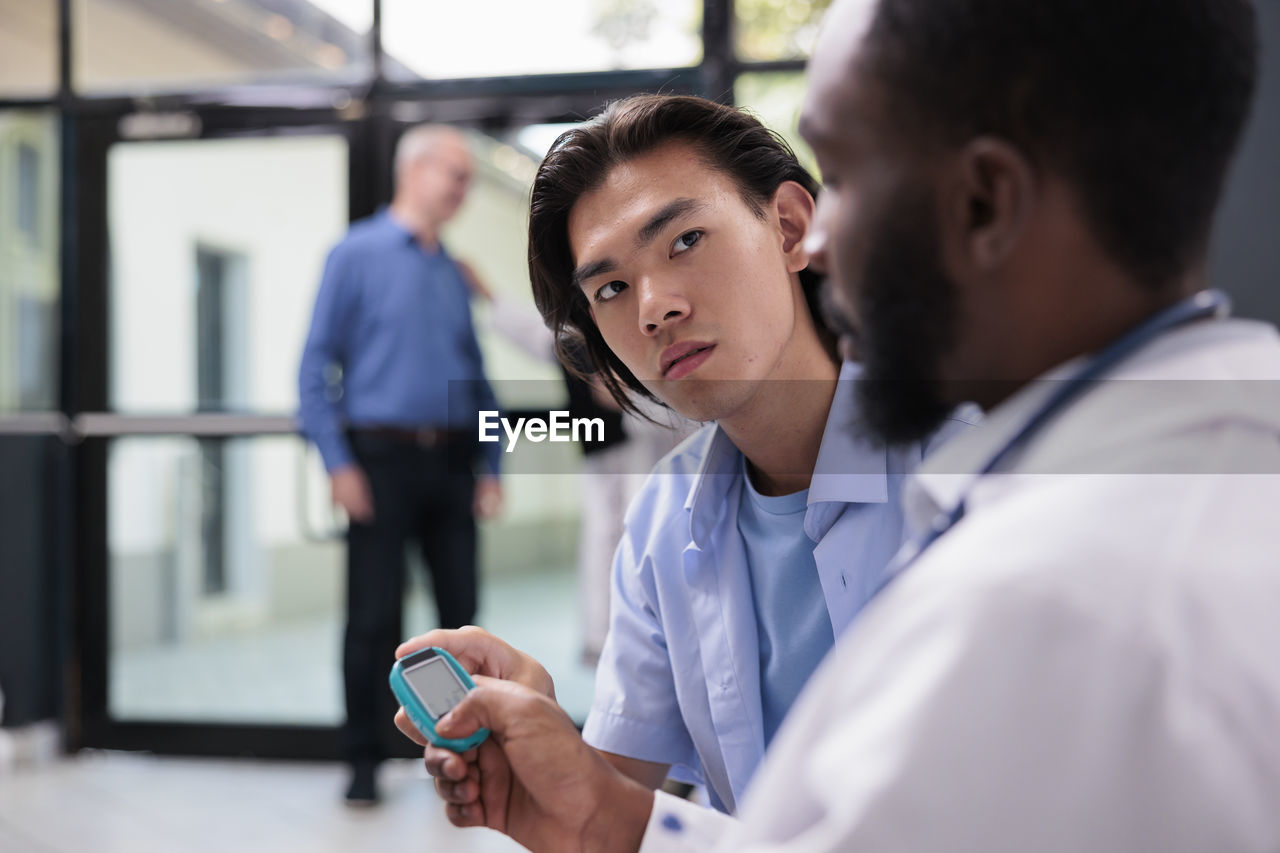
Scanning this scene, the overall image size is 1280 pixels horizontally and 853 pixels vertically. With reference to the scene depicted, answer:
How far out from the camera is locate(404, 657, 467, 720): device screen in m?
0.94

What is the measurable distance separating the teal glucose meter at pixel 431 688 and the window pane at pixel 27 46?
344cm

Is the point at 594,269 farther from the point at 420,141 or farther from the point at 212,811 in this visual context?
the point at 212,811

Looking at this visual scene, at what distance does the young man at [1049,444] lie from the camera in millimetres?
464

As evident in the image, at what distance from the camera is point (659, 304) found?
116 centimetres

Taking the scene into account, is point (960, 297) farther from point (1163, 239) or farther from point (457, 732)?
point (457, 732)

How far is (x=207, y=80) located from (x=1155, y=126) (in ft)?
12.0

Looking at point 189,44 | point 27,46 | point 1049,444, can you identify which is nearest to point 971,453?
point 1049,444

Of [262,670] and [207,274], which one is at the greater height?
[207,274]

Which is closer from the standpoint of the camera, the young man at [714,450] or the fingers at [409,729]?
the fingers at [409,729]

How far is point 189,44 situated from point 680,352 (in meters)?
3.17

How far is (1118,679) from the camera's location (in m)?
0.46

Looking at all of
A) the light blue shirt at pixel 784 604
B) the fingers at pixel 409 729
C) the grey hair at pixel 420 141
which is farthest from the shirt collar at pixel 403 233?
the fingers at pixel 409 729

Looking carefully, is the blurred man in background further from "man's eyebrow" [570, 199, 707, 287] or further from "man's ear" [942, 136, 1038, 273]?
"man's ear" [942, 136, 1038, 273]

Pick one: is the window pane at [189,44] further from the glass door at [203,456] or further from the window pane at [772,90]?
the window pane at [772,90]
